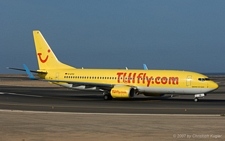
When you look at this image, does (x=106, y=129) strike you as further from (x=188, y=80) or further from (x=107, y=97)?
(x=107, y=97)

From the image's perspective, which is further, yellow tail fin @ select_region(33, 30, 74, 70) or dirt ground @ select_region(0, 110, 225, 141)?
yellow tail fin @ select_region(33, 30, 74, 70)

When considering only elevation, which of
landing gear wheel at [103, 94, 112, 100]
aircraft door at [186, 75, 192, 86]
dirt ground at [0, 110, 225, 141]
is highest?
aircraft door at [186, 75, 192, 86]

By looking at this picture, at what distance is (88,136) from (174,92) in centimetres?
2694

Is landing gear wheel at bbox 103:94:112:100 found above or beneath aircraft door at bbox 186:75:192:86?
beneath

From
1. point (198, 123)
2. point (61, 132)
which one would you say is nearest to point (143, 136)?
point (61, 132)

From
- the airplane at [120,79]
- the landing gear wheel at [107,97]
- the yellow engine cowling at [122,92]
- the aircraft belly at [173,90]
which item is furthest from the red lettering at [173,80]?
the landing gear wheel at [107,97]

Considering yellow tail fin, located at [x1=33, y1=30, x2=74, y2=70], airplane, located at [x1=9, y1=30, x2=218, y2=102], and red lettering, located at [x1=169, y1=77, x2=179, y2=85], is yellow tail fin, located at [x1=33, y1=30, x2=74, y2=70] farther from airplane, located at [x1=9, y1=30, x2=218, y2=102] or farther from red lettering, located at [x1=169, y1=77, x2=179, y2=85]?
red lettering, located at [x1=169, y1=77, x2=179, y2=85]

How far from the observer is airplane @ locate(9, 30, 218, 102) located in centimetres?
4253

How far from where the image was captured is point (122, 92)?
42.9 meters

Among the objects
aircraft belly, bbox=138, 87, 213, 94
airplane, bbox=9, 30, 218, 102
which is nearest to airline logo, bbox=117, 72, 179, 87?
airplane, bbox=9, 30, 218, 102

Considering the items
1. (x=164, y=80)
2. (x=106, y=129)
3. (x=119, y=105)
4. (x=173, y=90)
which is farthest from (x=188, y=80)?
(x=106, y=129)

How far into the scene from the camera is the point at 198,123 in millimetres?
22125

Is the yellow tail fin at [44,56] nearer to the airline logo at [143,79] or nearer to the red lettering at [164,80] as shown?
the airline logo at [143,79]

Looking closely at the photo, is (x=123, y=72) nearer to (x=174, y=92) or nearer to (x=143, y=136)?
(x=174, y=92)
